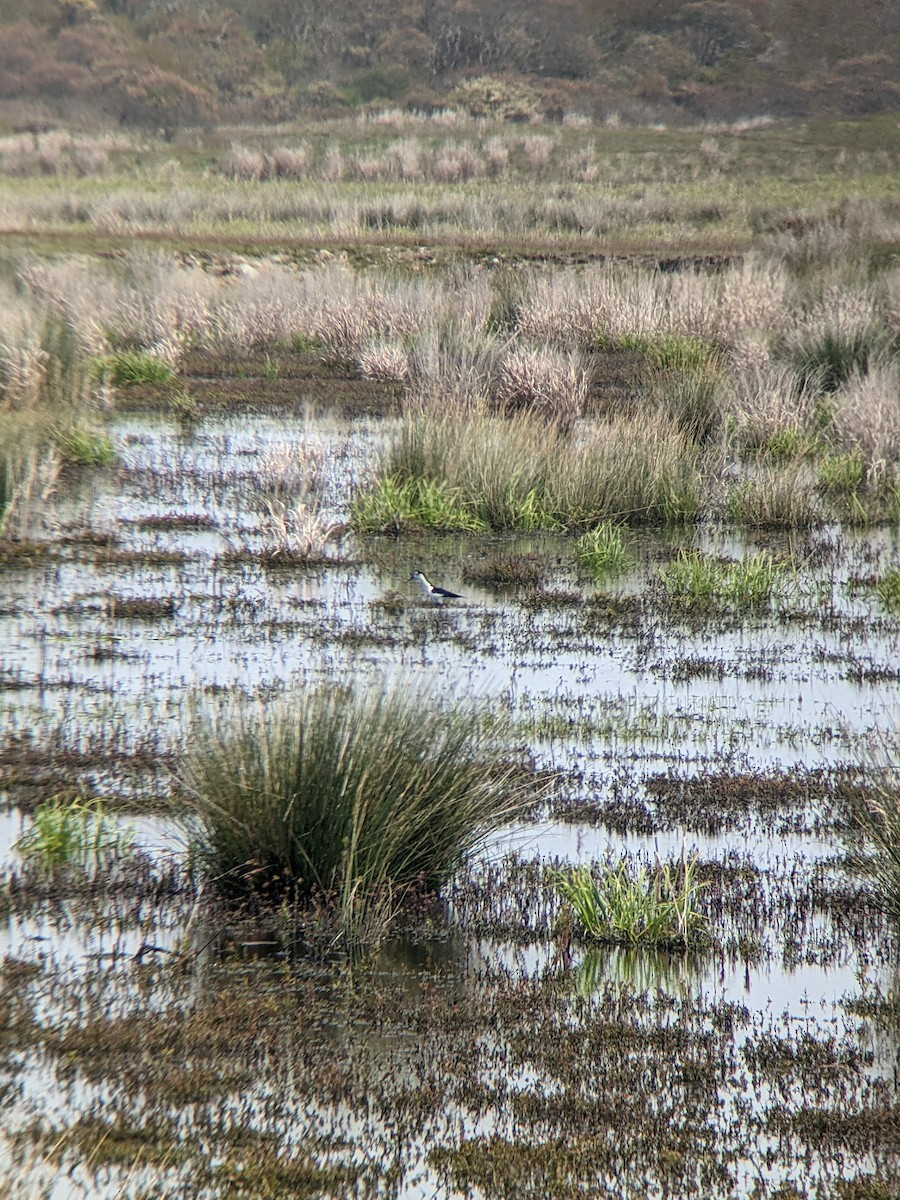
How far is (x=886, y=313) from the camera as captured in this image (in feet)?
54.6

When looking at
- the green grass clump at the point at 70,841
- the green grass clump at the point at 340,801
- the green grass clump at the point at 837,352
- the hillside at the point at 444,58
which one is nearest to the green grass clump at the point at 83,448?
the green grass clump at the point at 837,352

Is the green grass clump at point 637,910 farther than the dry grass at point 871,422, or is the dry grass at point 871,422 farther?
the dry grass at point 871,422

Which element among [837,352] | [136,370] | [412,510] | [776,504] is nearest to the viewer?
[412,510]

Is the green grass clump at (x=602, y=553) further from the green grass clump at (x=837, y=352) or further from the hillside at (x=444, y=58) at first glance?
the hillside at (x=444, y=58)

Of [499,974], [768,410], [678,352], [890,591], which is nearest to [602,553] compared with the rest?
[890,591]

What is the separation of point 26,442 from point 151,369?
583 centimetres

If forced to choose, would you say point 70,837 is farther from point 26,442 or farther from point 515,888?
point 26,442

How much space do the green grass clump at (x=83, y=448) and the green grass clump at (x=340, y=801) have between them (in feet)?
25.7

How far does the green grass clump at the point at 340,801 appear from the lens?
438 centimetres

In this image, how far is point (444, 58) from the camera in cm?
5719

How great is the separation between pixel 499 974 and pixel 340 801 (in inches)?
27.2

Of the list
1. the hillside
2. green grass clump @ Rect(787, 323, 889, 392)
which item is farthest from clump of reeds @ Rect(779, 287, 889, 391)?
the hillside

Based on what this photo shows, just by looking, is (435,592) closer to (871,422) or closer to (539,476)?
(539,476)

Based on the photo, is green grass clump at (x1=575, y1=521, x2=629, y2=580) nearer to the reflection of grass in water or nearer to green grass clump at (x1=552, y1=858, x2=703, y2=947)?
green grass clump at (x1=552, y1=858, x2=703, y2=947)
